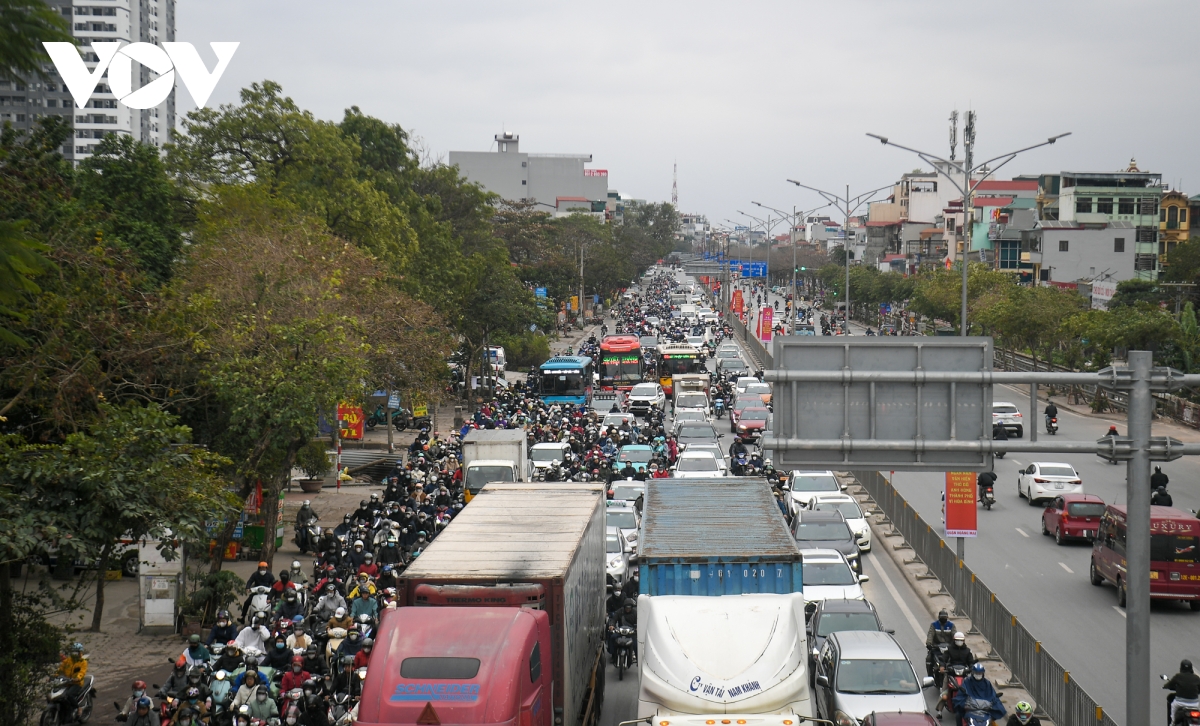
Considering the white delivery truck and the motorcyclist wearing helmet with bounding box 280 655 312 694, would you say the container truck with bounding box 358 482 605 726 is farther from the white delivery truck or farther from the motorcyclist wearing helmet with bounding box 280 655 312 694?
the white delivery truck

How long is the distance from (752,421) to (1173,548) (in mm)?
20793

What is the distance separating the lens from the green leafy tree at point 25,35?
8.39m

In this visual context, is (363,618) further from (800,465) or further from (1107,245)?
(1107,245)

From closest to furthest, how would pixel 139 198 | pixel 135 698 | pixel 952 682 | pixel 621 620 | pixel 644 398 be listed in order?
1. pixel 135 698
2. pixel 952 682
3. pixel 621 620
4. pixel 139 198
5. pixel 644 398

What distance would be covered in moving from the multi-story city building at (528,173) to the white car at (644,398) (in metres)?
122

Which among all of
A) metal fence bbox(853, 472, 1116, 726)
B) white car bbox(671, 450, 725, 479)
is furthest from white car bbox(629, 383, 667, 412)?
metal fence bbox(853, 472, 1116, 726)

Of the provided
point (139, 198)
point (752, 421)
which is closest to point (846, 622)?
point (752, 421)

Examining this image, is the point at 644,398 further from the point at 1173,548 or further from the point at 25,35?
the point at 25,35

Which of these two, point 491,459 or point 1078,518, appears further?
point 491,459

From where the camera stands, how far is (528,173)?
17512 cm

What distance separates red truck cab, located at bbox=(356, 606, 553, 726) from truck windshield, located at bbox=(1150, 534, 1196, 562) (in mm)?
12979

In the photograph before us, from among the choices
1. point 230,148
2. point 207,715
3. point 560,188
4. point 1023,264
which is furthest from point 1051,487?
point 560,188

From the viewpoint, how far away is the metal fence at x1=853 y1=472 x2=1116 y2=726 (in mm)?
13852

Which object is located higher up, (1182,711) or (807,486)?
(807,486)
